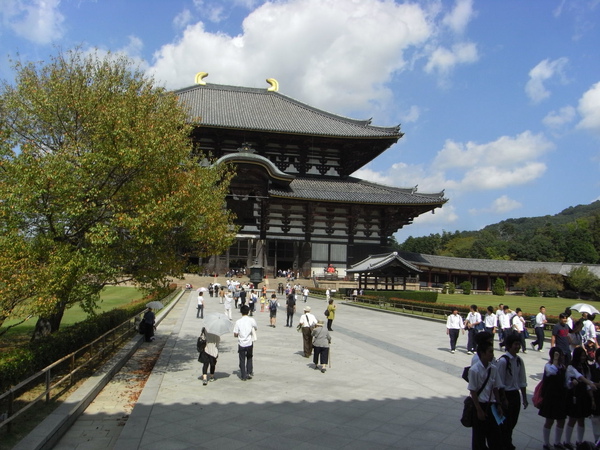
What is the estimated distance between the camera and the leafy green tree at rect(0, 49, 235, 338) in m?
9.22

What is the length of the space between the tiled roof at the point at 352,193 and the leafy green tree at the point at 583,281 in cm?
2102

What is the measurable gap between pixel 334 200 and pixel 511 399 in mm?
40833

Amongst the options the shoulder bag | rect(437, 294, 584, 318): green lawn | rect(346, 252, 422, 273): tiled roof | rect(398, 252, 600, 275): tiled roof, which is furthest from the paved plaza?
rect(398, 252, 600, 275): tiled roof

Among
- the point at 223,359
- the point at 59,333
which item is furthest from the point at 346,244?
the point at 59,333

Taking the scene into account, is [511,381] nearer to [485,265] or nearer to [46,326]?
[46,326]

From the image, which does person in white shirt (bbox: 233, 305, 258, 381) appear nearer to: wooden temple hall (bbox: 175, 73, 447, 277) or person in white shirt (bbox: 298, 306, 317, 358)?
person in white shirt (bbox: 298, 306, 317, 358)

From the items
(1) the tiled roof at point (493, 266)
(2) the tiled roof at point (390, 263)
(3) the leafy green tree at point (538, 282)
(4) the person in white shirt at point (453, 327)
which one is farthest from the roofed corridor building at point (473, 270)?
(4) the person in white shirt at point (453, 327)

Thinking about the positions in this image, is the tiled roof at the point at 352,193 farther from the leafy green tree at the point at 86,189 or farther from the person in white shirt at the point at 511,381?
the person in white shirt at the point at 511,381

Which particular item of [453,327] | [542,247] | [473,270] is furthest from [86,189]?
[542,247]

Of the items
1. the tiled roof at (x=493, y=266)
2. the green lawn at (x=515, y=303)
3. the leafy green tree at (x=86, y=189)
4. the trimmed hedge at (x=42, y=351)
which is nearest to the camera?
the trimmed hedge at (x=42, y=351)

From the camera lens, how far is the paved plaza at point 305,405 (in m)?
7.29

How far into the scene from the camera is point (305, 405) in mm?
9133

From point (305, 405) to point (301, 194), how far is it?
38.8 meters

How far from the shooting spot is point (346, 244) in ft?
166
